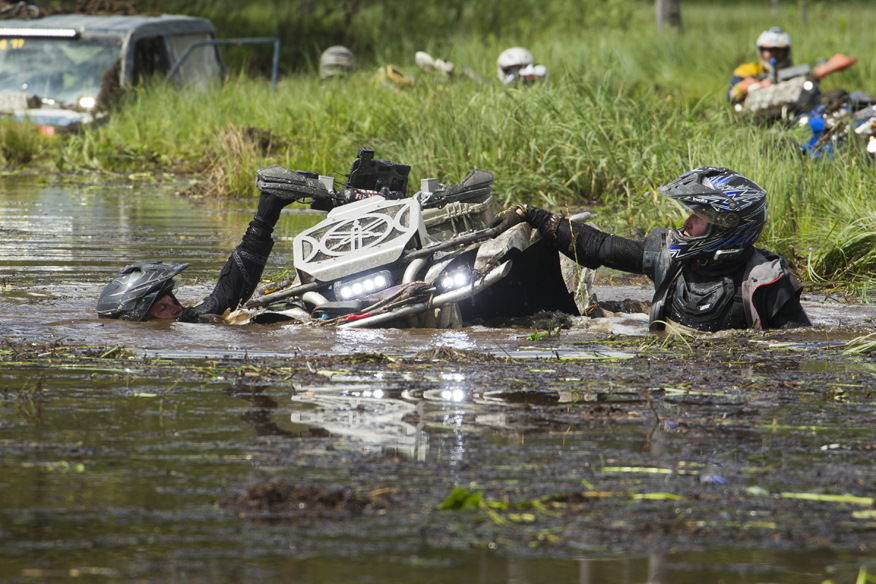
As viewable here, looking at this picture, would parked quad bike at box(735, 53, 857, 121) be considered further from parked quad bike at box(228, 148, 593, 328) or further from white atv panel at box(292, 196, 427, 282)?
white atv panel at box(292, 196, 427, 282)

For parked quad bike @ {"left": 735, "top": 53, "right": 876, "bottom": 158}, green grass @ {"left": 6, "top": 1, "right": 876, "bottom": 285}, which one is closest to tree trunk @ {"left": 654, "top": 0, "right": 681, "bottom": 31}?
green grass @ {"left": 6, "top": 1, "right": 876, "bottom": 285}

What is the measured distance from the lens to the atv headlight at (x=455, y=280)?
7.14m

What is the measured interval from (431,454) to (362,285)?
2.90 m

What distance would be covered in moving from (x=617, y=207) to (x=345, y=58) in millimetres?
11422

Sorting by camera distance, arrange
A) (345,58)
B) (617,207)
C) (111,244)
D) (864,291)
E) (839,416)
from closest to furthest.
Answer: (839,416) → (864,291) → (111,244) → (617,207) → (345,58)

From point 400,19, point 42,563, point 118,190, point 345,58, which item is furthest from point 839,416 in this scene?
point 400,19

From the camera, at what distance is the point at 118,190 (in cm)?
1675

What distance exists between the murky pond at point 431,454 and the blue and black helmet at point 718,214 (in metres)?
0.52

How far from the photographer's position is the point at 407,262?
7.21 metres

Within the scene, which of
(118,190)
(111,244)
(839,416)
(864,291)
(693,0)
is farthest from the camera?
(693,0)

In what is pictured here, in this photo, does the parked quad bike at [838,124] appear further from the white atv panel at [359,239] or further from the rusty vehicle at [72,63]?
the rusty vehicle at [72,63]

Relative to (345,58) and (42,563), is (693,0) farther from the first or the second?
(42,563)

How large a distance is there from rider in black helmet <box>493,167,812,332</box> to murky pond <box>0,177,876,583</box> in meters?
0.20

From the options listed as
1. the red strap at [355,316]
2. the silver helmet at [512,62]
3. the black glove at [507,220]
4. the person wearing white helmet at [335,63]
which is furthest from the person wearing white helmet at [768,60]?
the red strap at [355,316]
